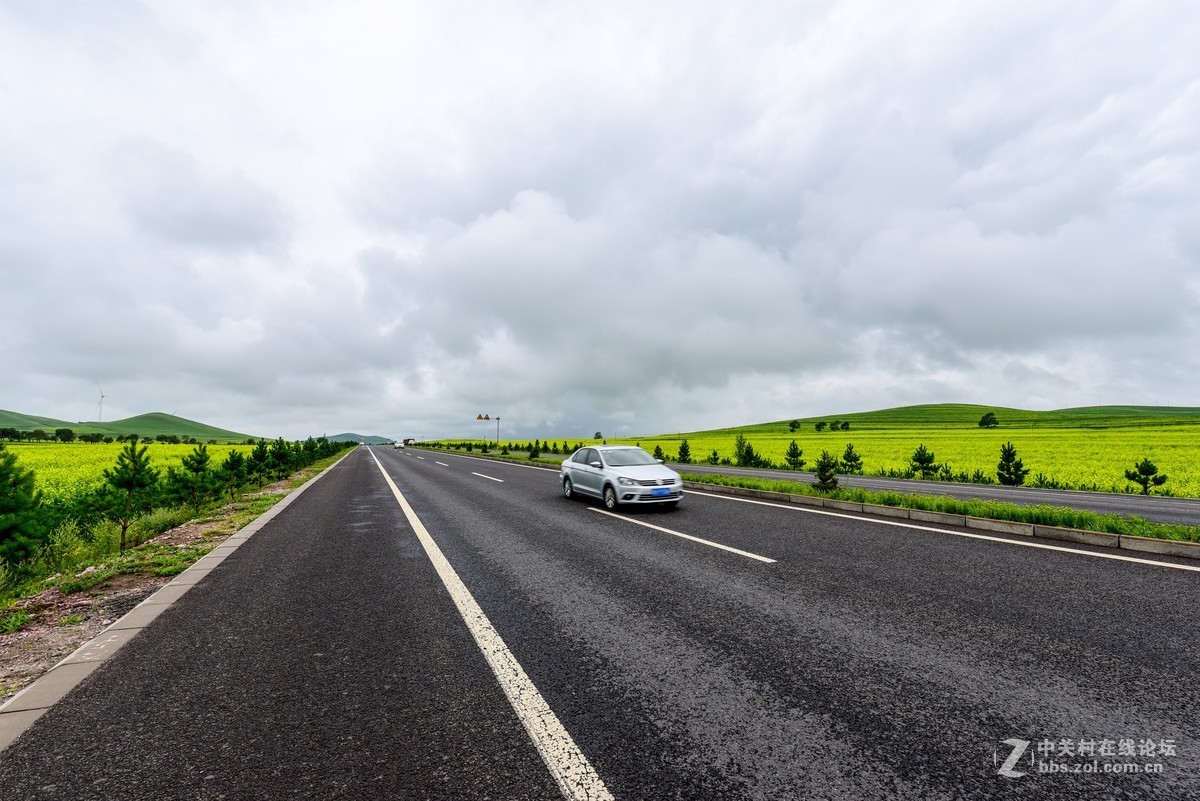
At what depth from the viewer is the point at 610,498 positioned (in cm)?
1148

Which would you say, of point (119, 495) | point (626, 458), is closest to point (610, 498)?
point (626, 458)

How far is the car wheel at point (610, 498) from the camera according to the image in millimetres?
11344

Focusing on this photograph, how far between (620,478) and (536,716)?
825 cm

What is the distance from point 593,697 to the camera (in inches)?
124

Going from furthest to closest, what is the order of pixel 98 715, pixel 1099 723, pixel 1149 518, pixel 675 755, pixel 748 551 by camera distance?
pixel 1149 518 → pixel 748 551 → pixel 98 715 → pixel 1099 723 → pixel 675 755

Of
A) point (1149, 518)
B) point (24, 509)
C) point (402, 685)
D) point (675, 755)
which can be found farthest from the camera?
point (1149, 518)

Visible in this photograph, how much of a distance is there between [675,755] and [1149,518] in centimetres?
1449

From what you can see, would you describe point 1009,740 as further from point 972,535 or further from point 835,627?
point 972,535

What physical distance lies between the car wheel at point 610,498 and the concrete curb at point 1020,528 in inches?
168

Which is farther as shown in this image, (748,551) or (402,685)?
(748,551)

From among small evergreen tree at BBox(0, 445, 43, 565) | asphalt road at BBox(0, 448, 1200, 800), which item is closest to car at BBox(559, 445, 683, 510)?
asphalt road at BBox(0, 448, 1200, 800)

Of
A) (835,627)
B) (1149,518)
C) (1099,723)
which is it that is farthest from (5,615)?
(1149,518)

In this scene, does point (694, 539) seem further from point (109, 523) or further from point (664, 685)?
point (109, 523)

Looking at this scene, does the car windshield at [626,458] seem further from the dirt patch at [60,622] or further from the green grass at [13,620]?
the green grass at [13,620]
